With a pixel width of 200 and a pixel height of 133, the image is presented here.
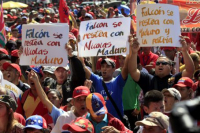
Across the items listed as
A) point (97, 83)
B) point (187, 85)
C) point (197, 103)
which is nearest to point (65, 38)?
point (97, 83)

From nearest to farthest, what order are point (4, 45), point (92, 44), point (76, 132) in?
point (76, 132) < point (92, 44) < point (4, 45)

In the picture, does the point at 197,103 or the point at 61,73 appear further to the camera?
the point at 61,73

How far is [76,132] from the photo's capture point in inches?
102

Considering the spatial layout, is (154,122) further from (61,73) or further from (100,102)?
(61,73)

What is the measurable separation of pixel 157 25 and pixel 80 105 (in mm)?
1888

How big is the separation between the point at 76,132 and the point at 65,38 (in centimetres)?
263

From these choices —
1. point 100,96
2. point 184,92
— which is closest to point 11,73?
point 100,96

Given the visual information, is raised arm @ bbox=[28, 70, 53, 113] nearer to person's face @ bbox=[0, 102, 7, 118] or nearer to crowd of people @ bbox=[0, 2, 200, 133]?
crowd of people @ bbox=[0, 2, 200, 133]

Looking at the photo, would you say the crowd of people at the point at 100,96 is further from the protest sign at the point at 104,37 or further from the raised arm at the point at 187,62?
the protest sign at the point at 104,37

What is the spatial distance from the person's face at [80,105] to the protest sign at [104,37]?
1327 mm

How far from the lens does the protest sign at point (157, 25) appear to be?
4.87 m

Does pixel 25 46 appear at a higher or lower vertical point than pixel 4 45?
higher

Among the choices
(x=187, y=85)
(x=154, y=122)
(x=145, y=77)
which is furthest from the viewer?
(x=145, y=77)

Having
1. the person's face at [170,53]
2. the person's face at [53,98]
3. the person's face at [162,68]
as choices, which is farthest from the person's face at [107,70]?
the person's face at [170,53]
